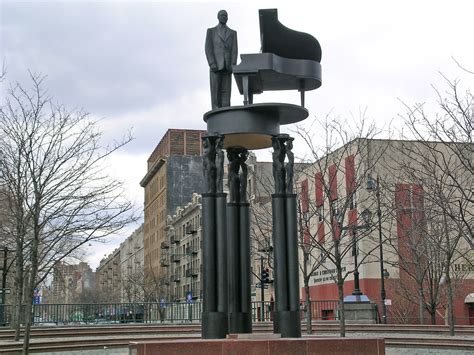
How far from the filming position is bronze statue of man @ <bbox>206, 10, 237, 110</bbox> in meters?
14.4

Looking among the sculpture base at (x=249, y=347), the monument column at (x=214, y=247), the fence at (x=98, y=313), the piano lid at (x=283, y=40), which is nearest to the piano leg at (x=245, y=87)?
the piano lid at (x=283, y=40)

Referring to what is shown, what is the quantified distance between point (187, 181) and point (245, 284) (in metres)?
102

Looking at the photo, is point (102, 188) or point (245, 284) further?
point (102, 188)

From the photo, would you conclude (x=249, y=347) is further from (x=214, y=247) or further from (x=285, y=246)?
(x=285, y=246)

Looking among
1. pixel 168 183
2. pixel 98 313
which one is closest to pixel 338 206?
pixel 98 313

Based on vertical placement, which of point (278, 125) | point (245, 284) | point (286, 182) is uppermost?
point (278, 125)

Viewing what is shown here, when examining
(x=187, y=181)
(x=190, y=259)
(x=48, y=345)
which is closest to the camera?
(x=48, y=345)

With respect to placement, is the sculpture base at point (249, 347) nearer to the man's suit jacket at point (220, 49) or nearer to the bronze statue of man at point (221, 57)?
the bronze statue of man at point (221, 57)

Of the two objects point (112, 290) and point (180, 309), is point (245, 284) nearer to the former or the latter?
point (180, 309)

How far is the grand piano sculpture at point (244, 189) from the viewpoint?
1341 centimetres

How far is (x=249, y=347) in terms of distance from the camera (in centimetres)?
1161

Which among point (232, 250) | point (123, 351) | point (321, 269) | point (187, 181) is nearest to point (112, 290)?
point (187, 181)

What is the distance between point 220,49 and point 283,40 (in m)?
1.33

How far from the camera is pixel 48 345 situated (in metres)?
21.8
